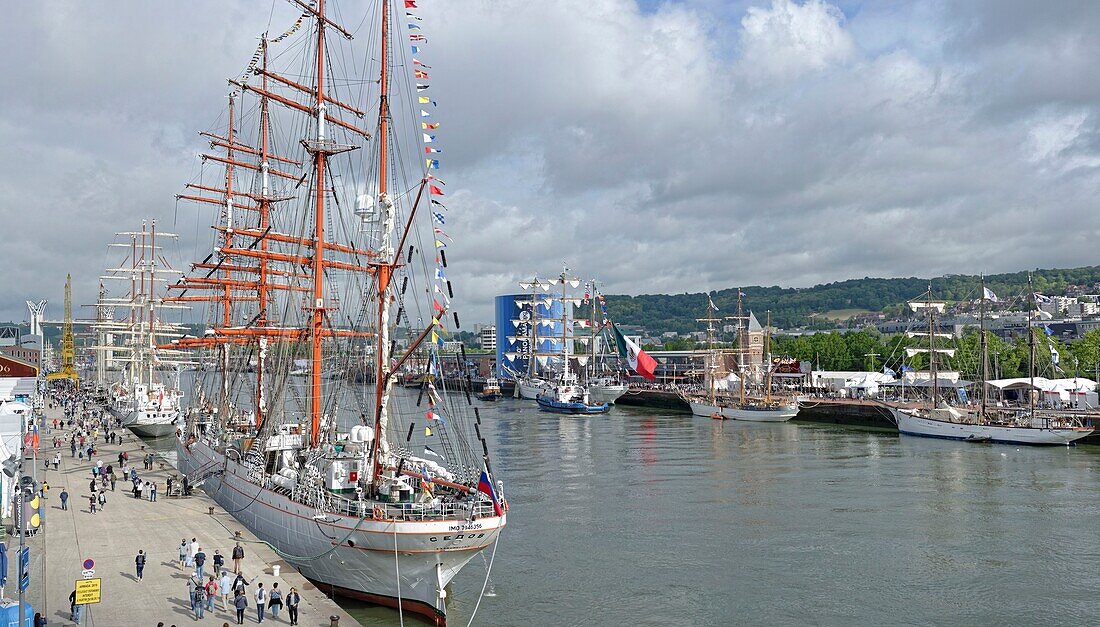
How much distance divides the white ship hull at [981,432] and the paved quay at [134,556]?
57.4 metres

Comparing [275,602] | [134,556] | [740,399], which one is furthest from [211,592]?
[740,399]

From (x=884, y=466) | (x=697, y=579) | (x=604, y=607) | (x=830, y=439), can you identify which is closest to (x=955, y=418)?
(x=830, y=439)

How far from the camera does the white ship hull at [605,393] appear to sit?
11600cm

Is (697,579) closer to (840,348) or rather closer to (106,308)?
(840,348)

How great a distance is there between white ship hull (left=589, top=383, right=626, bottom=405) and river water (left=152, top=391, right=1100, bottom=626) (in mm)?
56592

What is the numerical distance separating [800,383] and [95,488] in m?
111

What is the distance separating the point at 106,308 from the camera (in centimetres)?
13238

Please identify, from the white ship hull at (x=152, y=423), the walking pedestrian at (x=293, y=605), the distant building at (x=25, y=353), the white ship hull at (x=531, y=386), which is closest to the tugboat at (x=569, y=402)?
the white ship hull at (x=531, y=386)

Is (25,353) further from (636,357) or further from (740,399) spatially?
(740,399)

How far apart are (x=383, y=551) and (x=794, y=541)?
686 inches

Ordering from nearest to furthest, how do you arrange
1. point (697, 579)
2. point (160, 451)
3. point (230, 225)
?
point (697, 579) < point (230, 225) < point (160, 451)

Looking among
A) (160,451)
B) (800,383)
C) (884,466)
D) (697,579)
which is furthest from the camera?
(800,383)

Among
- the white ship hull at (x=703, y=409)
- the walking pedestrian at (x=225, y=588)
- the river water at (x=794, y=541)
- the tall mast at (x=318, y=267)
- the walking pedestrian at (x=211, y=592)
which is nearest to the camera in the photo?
the walking pedestrian at (x=211, y=592)

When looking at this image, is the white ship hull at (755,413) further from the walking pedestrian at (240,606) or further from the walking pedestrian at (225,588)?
the walking pedestrian at (240,606)
